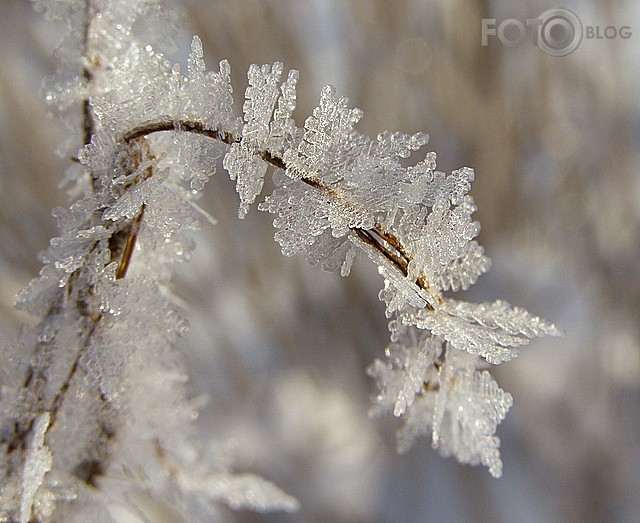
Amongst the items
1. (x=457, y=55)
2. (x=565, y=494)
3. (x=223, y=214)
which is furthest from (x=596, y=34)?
(x=565, y=494)

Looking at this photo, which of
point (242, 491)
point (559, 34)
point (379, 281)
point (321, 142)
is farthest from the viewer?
point (379, 281)

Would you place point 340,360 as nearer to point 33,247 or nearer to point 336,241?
point 33,247

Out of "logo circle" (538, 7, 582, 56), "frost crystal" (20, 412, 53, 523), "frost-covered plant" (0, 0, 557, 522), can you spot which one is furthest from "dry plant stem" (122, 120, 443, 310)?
"logo circle" (538, 7, 582, 56)

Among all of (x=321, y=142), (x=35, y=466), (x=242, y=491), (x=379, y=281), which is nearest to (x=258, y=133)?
(x=321, y=142)

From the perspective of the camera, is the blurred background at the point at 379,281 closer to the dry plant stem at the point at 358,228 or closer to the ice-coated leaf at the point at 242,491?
the ice-coated leaf at the point at 242,491

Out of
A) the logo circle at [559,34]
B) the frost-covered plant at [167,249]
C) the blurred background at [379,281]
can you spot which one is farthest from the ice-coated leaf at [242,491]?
the logo circle at [559,34]

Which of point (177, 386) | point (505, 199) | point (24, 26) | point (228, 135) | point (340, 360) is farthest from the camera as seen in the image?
point (340, 360)

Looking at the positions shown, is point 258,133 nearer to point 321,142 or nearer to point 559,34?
point 321,142
